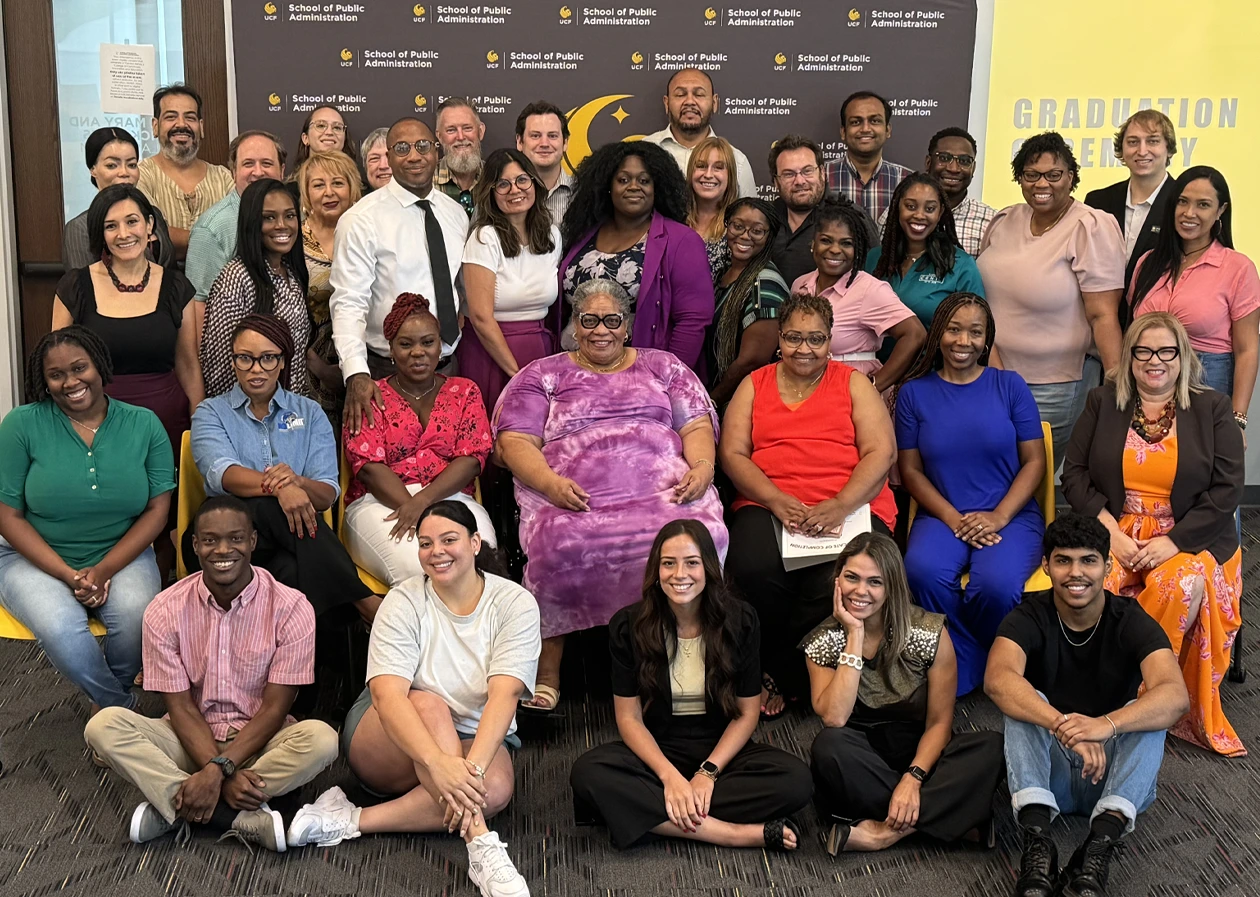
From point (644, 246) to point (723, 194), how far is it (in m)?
0.48

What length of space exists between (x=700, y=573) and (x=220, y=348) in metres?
1.88

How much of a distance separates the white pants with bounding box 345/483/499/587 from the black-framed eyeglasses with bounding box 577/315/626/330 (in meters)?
0.68

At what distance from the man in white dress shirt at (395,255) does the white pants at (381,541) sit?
461 mm

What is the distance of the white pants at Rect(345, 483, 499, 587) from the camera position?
3.79m

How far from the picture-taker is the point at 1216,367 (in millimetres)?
4488

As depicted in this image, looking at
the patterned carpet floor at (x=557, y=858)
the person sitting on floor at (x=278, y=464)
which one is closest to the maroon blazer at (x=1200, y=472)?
the patterned carpet floor at (x=557, y=858)

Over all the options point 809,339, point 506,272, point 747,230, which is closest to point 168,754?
point 506,272

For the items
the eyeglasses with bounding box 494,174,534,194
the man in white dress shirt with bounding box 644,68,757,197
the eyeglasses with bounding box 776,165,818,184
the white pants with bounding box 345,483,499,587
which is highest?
Result: the man in white dress shirt with bounding box 644,68,757,197

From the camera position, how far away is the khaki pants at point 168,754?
10.2 feet

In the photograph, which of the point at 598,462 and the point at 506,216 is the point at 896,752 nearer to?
the point at 598,462

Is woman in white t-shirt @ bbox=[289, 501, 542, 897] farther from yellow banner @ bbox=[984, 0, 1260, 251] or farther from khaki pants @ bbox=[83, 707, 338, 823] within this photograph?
yellow banner @ bbox=[984, 0, 1260, 251]

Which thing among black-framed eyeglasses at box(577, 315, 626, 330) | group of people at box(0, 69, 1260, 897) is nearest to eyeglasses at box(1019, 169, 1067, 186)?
group of people at box(0, 69, 1260, 897)

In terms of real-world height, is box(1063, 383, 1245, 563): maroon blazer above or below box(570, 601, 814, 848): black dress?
above

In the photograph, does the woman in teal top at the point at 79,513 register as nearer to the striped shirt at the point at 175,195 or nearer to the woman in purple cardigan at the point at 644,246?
the striped shirt at the point at 175,195
